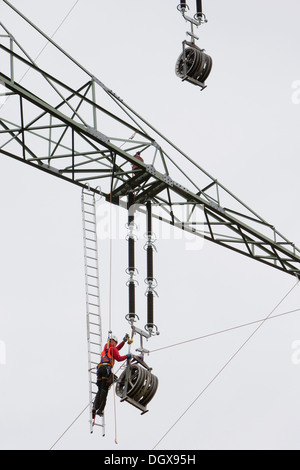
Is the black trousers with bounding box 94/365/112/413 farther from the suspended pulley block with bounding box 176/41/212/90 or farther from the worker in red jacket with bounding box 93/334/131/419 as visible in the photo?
the suspended pulley block with bounding box 176/41/212/90

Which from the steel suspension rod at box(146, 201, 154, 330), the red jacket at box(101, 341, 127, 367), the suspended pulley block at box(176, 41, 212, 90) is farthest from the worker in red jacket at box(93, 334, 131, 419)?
the suspended pulley block at box(176, 41, 212, 90)

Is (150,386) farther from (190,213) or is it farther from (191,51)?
(191,51)

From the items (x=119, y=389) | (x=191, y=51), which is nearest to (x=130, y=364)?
(x=119, y=389)

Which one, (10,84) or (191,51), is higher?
(191,51)

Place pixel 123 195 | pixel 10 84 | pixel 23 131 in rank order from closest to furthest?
pixel 10 84
pixel 23 131
pixel 123 195

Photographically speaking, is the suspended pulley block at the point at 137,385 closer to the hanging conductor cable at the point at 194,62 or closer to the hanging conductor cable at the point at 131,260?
the hanging conductor cable at the point at 131,260

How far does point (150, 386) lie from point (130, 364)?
625 millimetres

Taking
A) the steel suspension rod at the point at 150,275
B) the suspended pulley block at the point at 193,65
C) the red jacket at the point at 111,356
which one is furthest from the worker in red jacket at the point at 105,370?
the suspended pulley block at the point at 193,65

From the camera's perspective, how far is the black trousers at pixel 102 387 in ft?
84.4

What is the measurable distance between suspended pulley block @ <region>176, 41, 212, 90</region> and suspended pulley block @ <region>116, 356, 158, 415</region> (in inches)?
265

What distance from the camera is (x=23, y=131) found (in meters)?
25.5

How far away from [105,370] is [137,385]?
0.76m

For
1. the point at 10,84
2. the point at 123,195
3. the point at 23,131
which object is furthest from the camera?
the point at 123,195
